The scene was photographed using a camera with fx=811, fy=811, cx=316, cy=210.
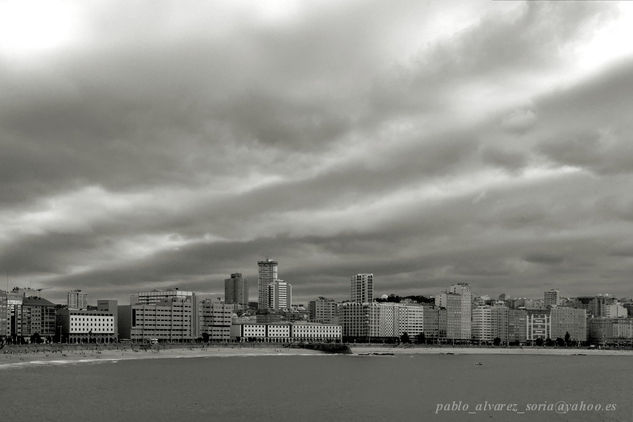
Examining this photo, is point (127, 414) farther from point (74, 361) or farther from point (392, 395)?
point (74, 361)

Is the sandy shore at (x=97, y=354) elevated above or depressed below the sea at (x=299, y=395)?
below

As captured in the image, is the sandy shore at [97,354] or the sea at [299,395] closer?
the sea at [299,395]

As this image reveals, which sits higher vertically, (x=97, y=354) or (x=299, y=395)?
(x=299, y=395)

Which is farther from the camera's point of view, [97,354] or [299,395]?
[97,354]

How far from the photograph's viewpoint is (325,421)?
67.9 m

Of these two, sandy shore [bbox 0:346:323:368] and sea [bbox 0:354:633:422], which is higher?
sea [bbox 0:354:633:422]

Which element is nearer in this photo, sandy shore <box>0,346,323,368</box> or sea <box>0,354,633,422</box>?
sea <box>0,354,633,422</box>

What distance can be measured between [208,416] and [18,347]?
100718 mm

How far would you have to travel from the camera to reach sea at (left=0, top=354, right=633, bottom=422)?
71250 millimetres

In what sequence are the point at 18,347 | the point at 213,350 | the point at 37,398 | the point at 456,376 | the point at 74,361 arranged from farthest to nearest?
the point at 213,350, the point at 18,347, the point at 74,361, the point at 456,376, the point at 37,398

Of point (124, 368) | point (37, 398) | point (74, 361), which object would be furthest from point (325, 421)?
point (74, 361)

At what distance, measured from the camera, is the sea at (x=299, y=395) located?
234ft

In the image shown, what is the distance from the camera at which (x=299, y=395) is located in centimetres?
8869

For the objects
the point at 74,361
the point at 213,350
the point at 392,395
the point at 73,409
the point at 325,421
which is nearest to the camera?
the point at 325,421
